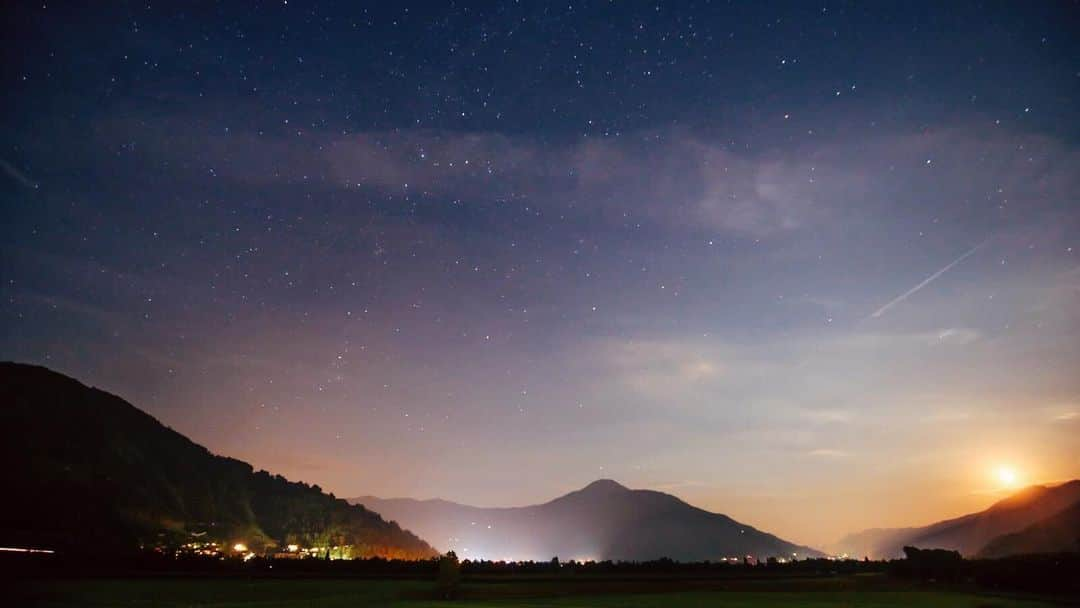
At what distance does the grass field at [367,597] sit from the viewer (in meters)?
40.6

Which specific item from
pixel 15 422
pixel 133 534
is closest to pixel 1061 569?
pixel 133 534

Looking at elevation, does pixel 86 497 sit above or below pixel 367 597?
above

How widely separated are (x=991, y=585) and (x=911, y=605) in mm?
33705

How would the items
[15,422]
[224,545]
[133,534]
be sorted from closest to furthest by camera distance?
1. [133,534]
2. [224,545]
3. [15,422]

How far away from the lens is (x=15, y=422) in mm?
187250

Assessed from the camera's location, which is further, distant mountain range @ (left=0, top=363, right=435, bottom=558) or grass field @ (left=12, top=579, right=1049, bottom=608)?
distant mountain range @ (left=0, top=363, right=435, bottom=558)

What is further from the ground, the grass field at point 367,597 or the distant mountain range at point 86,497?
the distant mountain range at point 86,497

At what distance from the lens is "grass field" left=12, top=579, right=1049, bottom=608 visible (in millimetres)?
40562

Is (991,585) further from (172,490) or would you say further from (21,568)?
(172,490)

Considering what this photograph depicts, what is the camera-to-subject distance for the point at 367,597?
48875 millimetres

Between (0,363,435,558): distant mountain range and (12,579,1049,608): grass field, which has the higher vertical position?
(0,363,435,558): distant mountain range

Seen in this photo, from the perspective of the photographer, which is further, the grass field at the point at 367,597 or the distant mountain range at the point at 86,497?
the distant mountain range at the point at 86,497

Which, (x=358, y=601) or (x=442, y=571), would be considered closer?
(x=358, y=601)

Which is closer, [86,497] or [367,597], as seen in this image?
[367,597]
